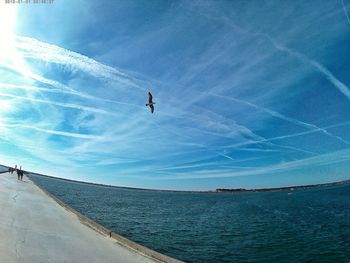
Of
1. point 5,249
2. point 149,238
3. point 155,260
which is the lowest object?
point 149,238

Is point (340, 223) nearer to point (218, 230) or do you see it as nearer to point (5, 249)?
point (218, 230)

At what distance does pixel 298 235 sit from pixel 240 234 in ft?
21.1

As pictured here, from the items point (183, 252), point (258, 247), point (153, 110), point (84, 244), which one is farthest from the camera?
point (258, 247)

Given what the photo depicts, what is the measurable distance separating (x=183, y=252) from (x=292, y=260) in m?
8.68

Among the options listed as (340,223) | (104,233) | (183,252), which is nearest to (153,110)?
(104,233)

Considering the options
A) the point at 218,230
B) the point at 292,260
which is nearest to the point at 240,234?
the point at 218,230

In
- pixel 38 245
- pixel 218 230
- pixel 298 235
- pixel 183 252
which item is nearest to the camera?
pixel 38 245

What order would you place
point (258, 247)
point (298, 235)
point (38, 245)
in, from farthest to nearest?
point (298, 235), point (258, 247), point (38, 245)

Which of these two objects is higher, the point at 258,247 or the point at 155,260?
the point at 155,260

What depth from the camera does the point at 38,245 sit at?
11.4 metres

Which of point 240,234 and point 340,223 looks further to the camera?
point 340,223

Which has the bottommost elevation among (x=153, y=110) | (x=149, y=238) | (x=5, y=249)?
(x=149, y=238)

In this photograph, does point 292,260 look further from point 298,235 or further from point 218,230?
point 218,230

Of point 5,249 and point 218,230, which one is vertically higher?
point 5,249
